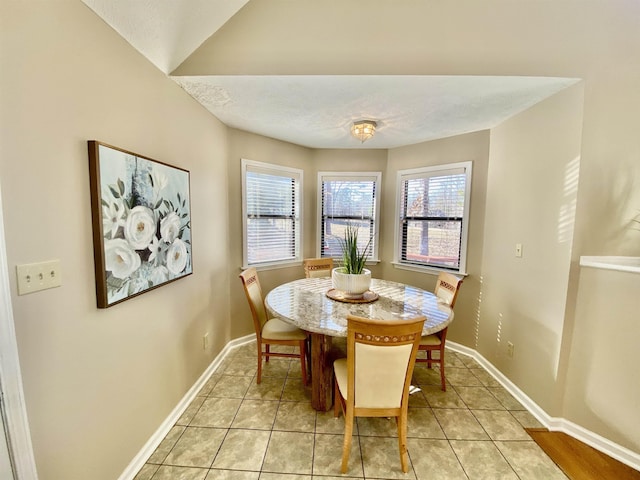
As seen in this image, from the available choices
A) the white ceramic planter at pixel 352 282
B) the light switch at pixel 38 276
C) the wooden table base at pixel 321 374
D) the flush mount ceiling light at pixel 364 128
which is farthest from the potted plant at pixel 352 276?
the light switch at pixel 38 276

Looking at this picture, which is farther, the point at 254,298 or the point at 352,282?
the point at 254,298

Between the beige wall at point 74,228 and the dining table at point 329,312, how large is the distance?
0.89 metres

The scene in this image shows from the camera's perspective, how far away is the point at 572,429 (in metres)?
1.73

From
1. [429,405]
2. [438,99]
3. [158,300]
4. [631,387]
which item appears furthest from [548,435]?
[158,300]

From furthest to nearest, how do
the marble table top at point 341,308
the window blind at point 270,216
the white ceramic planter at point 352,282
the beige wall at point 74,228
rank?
the window blind at point 270,216
the white ceramic planter at point 352,282
the marble table top at point 341,308
the beige wall at point 74,228

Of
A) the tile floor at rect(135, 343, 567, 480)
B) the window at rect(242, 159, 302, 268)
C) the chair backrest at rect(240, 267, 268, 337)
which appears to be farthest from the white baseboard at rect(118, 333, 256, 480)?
the window at rect(242, 159, 302, 268)

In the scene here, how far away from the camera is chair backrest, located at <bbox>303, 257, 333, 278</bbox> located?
117 inches

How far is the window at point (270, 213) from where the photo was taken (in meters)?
2.84

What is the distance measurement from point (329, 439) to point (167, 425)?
3.60ft

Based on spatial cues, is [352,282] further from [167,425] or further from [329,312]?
[167,425]

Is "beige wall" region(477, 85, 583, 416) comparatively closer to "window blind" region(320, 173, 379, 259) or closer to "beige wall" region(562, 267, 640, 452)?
"beige wall" region(562, 267, 640, 452)

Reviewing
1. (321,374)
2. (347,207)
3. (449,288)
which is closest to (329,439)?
(321,374)

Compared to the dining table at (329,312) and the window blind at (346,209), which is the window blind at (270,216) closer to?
the window blind at (346,209)

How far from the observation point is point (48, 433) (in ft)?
3.35
